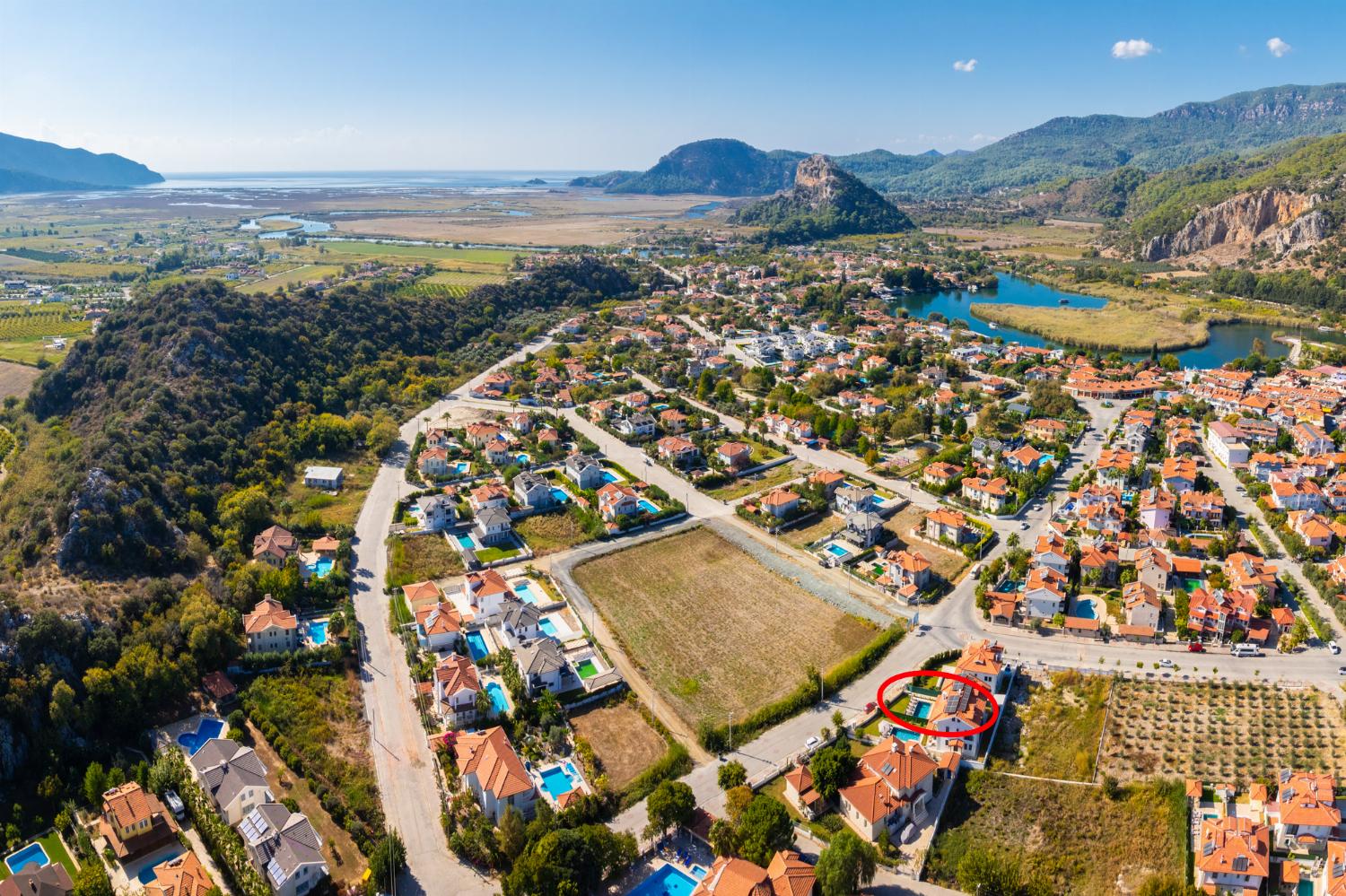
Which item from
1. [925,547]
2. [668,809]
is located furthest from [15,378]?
[925,547]

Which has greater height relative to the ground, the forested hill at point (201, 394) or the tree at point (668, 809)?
the forested hill at point (201, 394)

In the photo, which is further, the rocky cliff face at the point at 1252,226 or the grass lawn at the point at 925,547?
the rocky cliff face at the point at 1252,226

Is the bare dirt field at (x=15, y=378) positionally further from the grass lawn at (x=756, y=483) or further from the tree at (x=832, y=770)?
the tree at (x=832, y=770)

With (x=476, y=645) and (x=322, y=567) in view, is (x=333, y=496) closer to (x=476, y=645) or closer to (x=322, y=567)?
(x=322, y=567)

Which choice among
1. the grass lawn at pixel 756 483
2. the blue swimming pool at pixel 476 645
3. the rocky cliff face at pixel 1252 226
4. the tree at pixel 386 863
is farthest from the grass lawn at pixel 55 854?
the rocky cliff face at pixel 1252 226

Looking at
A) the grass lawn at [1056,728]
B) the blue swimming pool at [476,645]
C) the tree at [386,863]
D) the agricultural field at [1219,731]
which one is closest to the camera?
the tree at [386,863]

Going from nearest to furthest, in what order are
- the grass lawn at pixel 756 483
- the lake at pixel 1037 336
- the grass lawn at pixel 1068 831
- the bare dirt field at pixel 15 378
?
the grass lawn at pixel 1068 831 → the grass lawn at pixel 756 483 → the bare dirt field at pixel 15 378 → the lake at pixel 1037 336
